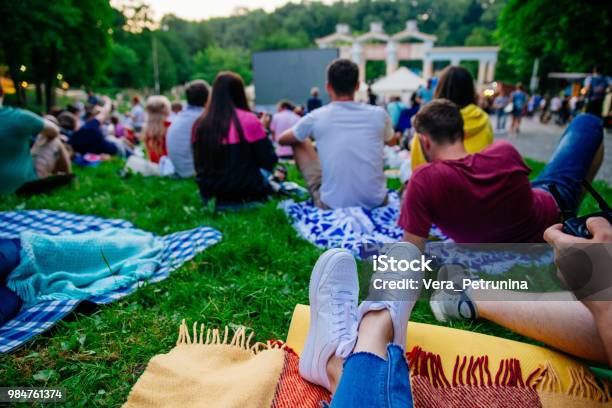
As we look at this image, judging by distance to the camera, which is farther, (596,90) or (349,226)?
(596,90)

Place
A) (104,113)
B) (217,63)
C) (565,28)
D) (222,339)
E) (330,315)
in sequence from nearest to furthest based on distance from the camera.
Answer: (330,315) < (222,339) < (104,113) < (565,28) < (217,63)

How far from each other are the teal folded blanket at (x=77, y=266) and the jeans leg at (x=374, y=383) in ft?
5.50

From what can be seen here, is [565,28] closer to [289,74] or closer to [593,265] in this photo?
[593,265]

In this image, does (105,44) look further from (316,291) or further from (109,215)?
(316,291)

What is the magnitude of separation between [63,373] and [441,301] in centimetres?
184

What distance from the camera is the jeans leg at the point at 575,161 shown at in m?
2.59

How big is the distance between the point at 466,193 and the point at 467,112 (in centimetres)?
155

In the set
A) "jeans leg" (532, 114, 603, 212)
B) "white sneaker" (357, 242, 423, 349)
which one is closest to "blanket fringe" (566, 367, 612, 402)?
"white sneaker" (357, 242, 423, 349)

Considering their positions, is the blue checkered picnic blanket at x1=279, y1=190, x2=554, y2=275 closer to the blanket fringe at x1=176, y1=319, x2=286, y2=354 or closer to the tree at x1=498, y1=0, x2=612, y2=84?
the blanket fringe at x1=176, y1=319, x2=286, y2=354

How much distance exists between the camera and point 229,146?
358cm

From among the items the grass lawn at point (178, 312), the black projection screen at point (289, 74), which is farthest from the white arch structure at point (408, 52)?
the grass lawn at point (178, 312)

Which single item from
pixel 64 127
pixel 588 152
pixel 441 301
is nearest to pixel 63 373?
pixel 441 301

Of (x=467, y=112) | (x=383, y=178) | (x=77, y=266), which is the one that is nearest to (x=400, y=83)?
(x=467, y=112)

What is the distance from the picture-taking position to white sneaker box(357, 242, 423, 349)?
1.37 metres
